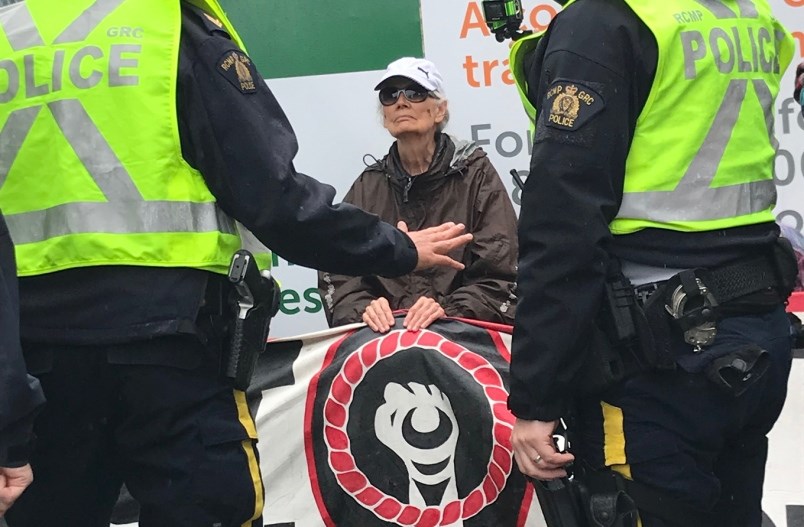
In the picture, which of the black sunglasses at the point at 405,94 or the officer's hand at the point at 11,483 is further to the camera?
the black sunglasses at the point at 405,94

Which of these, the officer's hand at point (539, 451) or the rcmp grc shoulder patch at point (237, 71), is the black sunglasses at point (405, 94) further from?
the officer's hand at point (539, 451)

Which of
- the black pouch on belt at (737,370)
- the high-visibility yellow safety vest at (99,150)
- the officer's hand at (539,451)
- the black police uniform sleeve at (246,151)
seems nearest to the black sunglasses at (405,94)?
the black police uniform sleeve at (246,151)

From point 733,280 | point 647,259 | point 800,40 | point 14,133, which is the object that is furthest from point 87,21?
point 800,40

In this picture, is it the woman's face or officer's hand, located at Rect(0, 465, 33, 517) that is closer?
officer's hand, located at Rect(0, 465, 33, 517)

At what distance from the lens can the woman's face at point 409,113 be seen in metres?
4.85

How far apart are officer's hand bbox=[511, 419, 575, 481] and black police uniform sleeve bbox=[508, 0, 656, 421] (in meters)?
0.09

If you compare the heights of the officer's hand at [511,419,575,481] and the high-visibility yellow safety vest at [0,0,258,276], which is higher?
the high-visibility yellow safety vest at [0,0,258,276]

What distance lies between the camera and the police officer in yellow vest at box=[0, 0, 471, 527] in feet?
8.40

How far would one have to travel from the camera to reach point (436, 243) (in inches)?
120

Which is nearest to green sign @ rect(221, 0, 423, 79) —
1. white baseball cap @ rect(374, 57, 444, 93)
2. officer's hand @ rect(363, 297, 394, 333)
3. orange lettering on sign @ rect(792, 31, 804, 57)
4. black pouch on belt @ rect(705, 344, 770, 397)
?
white baseball cap @ rect(374, 57, 444, 93)

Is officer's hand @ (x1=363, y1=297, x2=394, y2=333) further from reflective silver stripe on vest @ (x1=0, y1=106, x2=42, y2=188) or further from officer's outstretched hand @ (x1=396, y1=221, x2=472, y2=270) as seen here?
reflective silver stripe on vest @ (x1=0, y1=106, x2=42, y2=188)

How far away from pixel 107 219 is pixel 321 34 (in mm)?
2784

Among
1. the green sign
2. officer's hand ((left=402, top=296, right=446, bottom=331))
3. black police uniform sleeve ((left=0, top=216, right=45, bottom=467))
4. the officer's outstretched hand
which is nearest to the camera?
black police uniform sleeve ((left=0, top=216, right=45, bottom=467))

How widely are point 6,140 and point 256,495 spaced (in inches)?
40.6
